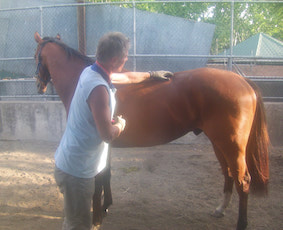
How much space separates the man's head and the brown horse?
1253 millimetres

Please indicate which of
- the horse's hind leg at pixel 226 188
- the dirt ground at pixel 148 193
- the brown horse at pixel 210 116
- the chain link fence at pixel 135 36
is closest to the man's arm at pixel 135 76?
the brown horse at pixel 210 116

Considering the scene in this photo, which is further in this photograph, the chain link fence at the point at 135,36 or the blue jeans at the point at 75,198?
the chain link fence at the point at 135,36

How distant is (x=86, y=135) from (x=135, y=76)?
123 centimetres

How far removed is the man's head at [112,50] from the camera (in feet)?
4.82

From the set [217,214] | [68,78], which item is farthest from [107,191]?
[68,78]

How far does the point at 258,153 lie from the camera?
9.18ft

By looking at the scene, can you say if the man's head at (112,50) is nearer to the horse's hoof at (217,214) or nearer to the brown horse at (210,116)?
the brown horse at (210,116)

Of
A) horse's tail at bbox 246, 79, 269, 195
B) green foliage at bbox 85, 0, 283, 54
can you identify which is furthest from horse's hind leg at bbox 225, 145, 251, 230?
green foliage at bbox 85, 0, 283, 54

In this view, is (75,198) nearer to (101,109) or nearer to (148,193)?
(101,109)

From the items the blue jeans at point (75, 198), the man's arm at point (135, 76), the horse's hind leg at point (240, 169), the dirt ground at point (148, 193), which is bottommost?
the dirt ground at point (148, 193)

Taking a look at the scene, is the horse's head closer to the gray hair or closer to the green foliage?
the gray hair

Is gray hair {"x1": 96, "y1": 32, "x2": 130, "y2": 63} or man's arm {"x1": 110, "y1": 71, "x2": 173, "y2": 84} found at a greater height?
gray hair {"x1": 96, "y1": 32, "x2": 130, "y2": 63}

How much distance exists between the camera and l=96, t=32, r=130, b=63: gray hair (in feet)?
4.81

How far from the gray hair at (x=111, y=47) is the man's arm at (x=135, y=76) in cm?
79
